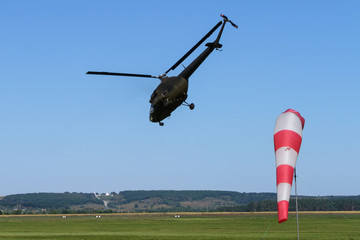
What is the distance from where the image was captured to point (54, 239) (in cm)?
6425

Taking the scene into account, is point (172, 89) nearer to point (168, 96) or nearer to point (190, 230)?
point (168, 96)

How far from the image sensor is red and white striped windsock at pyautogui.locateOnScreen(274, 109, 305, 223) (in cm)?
1309

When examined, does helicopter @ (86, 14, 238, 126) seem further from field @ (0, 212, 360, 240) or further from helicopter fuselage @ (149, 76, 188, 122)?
field @ (0, 212, 360, 240)

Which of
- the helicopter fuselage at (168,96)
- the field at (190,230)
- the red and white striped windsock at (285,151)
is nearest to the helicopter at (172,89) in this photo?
the helicopter fuselage at (168,96)

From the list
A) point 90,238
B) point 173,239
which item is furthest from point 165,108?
point 90,238

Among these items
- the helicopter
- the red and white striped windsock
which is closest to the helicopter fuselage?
the helicopter

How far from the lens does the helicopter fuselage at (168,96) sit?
31.9 metres

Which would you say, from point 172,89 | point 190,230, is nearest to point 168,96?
point 172,89

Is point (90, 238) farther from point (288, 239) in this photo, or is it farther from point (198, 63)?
point (198, 63)

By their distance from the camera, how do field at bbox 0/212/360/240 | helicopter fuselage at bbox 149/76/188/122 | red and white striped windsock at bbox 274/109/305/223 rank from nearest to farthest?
red and white striped windsock at bbox 274/109/305/223 < helicopter fuselage at bbox 149/76/188/122 < field at bbox 0/212/360/240

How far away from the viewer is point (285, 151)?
1370 cm

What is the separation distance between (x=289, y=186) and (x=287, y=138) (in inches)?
55.0

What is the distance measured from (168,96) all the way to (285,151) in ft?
61.2

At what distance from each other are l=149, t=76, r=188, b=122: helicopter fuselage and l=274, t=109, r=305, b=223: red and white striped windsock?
57.1ft
